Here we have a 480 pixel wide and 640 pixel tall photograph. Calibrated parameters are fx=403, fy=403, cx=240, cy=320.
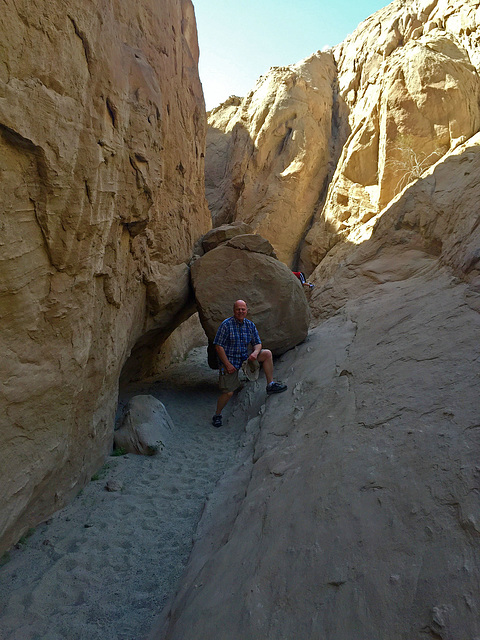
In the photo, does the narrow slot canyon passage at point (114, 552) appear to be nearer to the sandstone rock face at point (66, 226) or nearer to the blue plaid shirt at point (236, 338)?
the sandstone rock face at point (66, 226)

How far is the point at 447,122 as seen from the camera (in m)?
9.41

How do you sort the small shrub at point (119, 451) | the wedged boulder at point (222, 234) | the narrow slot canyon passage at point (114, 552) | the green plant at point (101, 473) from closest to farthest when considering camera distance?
the narrow slot canyon passage at point (114, 552) < the green plant at point (101, 473) < the small shrub at point (119, 451) < the wedged boulder at point (222, 234)

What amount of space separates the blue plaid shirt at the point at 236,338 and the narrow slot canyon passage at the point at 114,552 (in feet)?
3.97

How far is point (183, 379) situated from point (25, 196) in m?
5.88

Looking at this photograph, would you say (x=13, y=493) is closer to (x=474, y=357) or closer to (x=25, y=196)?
(x=25, y=196)

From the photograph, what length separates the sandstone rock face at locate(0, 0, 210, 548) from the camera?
239cm

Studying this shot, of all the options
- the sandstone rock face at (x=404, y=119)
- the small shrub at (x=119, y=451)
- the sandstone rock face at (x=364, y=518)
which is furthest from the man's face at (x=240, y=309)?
the sandstone rock face at (x=404, y=119)

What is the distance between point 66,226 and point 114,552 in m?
2.29

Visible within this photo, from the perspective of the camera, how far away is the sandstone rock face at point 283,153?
14031mm

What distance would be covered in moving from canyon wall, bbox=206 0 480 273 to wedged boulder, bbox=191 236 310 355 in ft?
13.5

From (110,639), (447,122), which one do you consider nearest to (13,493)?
(110,639)

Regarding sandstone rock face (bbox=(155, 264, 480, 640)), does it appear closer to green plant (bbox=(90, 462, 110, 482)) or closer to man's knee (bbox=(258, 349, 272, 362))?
green plant (bbox=(90, 462, 110, 482))

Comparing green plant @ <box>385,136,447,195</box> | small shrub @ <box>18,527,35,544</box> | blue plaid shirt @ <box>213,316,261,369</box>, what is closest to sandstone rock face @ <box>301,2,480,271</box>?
green plant @ <box>385,136,447,195</box>

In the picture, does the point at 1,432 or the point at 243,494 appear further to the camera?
the point at 243,494
